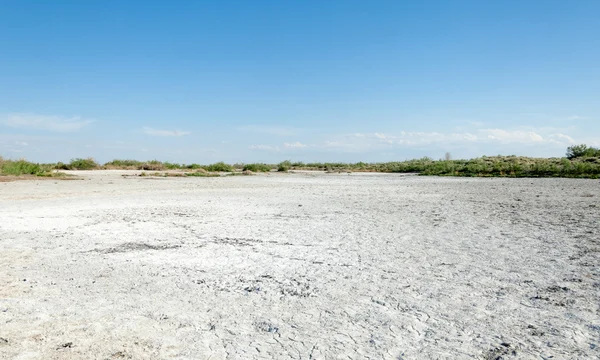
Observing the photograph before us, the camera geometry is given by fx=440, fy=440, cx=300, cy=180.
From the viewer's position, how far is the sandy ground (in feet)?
9.59

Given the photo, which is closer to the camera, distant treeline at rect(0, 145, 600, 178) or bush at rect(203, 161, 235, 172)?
distant treeline at rect(0, 145, 600, 178)

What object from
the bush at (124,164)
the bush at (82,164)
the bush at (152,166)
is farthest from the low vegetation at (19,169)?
the bush at (152,166)

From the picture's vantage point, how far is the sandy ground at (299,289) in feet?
9.59

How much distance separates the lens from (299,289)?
4.08 meters

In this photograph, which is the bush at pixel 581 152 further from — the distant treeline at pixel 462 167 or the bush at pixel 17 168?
the bush at pixel 17 168

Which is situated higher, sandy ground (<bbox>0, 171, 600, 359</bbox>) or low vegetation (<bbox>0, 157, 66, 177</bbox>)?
low vegetation (<bbox>0, 157, 66, 177</bbox>)

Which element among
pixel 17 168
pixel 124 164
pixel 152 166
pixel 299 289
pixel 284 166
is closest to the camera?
pixel 299 289

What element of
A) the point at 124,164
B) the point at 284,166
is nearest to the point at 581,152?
the point at 284,166

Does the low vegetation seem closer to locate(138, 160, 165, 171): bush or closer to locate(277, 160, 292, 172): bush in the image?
locate(138, 160, 165, 171): bush

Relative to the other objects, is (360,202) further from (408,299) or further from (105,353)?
(105,353)

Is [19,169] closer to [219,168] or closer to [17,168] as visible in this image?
[17,168]

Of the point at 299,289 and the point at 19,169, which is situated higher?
the point at 19,169

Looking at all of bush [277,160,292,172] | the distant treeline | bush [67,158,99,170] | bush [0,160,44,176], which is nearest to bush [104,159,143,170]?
the distant treeline

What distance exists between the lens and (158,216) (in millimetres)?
8930
